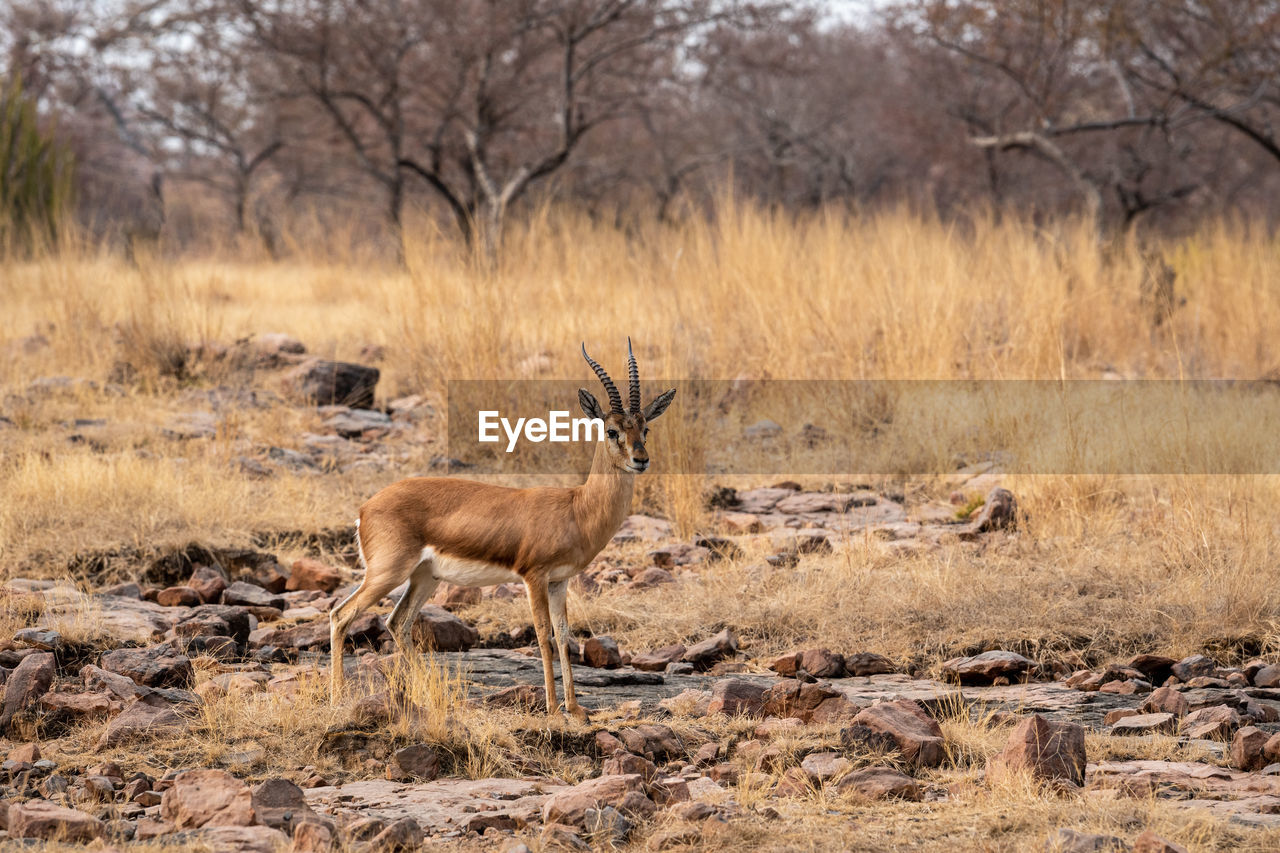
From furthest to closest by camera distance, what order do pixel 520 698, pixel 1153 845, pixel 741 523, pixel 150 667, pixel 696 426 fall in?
1. pixel 696 426
2. pixel 741 523
3. pixel 150 667
4. pixel 520 698
5. pixel 1153 845

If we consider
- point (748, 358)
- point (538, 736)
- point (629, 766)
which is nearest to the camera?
point (629, 766)

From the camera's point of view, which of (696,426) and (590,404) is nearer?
(590,404)

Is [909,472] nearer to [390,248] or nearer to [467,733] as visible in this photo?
[467,733]

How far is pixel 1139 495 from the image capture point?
727 cm

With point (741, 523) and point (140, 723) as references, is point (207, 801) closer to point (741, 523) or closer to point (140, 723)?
point (140, 723)

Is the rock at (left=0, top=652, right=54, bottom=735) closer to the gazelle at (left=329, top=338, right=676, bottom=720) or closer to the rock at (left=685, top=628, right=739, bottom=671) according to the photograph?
the gazelle at (left=329, top=338, right=676, bottom=720)

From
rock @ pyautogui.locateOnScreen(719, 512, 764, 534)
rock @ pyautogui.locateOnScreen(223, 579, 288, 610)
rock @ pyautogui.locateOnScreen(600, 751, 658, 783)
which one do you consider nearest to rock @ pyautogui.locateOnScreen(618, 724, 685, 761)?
rock @ pyautogui.locateOnScreen(600, 751, 658, 783)

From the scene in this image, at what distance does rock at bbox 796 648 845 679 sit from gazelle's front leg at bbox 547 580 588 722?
1.03 metres

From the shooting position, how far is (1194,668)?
499 centimetres

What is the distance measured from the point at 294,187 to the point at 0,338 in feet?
53.7

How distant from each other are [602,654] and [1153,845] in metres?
2.64

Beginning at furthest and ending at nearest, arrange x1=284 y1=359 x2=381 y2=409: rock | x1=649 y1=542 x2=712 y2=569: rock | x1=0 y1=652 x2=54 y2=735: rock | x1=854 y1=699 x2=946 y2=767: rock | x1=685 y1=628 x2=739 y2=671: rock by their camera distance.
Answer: x1=284 y1=359 x2=381 y2=409: rock
x1=649 y1=542 x2=712 y2=569: rock
x1=685 y1=628 x2=739 y2=671: rock
x1=0 y1=652 x2=54 y2=735: rock
x1=854 y1=699 x2=946 y2=767: rock

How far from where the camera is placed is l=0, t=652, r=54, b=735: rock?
419 cm

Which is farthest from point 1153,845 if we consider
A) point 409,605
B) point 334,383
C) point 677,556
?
point 334,383
